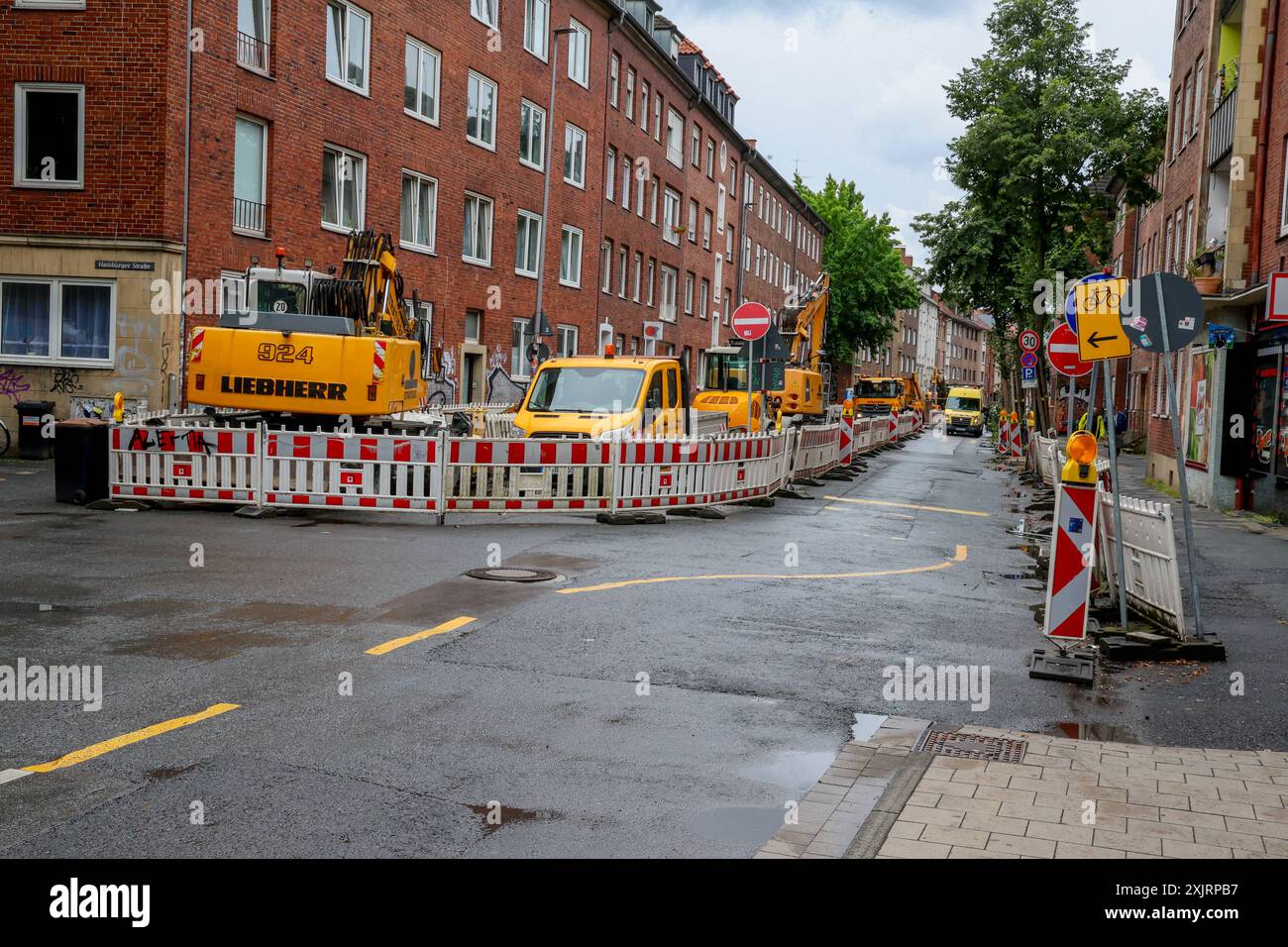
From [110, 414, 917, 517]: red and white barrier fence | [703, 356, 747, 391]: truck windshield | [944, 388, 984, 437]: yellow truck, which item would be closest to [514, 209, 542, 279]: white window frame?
[703, 356, 747, 391]: truck windshield

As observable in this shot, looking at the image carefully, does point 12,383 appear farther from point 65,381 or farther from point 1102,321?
point 1102,321

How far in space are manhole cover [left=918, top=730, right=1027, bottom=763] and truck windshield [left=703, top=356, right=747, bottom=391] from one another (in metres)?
29.4

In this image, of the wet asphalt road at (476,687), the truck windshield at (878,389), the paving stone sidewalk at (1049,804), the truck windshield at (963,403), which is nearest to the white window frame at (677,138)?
the truck windshield at (878,389)

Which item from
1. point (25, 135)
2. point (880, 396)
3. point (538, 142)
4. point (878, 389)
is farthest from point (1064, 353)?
point (878, 389)

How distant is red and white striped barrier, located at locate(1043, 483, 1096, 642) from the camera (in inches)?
324

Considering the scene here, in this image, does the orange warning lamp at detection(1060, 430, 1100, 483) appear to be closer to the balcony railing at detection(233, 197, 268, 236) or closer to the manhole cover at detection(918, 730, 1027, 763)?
the manhole cover at detection(918, 730, 1027, 763)

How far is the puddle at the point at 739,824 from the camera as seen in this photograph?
4.73 m

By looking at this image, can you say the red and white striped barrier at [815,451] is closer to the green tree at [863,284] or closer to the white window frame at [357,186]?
the white window frame at [357,186]

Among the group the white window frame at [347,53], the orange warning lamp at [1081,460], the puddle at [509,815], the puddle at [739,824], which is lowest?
the puddle at [739,824]

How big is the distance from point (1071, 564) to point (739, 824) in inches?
172

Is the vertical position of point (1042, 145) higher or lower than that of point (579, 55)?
lower

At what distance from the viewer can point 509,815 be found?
4852 mm

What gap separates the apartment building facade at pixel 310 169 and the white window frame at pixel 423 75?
67 mm
